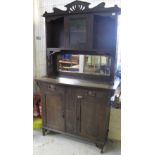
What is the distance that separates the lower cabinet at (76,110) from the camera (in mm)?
2068

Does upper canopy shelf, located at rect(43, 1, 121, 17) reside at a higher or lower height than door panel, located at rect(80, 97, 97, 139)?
higher

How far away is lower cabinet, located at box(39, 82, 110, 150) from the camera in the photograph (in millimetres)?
2068

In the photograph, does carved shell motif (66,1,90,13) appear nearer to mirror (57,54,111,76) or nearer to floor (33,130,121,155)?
mirror (57,54,111,76)

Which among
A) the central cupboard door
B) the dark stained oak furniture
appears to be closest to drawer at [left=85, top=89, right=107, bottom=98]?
the dark stained oak furniture

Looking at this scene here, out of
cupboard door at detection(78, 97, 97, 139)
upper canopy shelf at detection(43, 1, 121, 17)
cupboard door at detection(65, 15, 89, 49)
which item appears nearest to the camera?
upper canopy shelf at detection(43, 1, 121, 17)

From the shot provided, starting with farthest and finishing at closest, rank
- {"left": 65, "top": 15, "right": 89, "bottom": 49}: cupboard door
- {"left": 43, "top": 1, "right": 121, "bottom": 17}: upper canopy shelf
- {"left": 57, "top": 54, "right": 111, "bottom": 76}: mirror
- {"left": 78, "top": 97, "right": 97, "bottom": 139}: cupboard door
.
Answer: {"left": 57, "top": 54, "right": 111, "bottom": 76}: mirror < {"left": 65, "top": 15, "right": 89, "bottom": 49}: cupboard door < {"left": 78, "top": 97, "right": 97, "bottom": 139}: cupboard door < {"left": 43, "top": 1, "right": 121, "bottom": 17}: upper canopy shelf

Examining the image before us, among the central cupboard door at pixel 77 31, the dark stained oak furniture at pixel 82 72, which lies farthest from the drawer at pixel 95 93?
the central cupboard door at pixel 77 31

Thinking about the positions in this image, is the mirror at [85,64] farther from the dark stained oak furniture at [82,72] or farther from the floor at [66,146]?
the floor at [66,146]

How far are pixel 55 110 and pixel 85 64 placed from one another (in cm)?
76

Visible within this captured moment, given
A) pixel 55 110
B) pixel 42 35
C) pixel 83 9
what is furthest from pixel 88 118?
pixel 42 35

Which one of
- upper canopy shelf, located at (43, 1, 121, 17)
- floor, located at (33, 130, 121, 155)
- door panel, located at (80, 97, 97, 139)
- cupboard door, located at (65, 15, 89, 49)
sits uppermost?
upper canopy shelf, located at (43, 1, 121, 17)

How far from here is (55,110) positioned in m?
2.38
